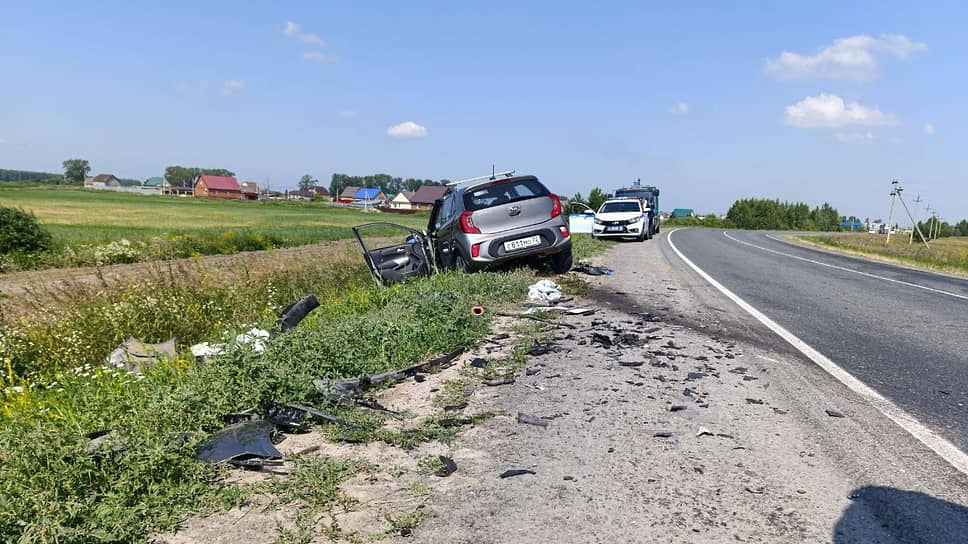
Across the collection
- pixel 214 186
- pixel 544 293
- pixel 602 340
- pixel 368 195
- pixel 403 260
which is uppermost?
pixel 368 195

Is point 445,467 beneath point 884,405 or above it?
beneath

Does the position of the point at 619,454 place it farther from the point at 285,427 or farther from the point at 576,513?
the point at 285,427

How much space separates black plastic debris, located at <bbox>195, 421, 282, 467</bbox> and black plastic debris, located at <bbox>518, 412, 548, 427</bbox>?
57.2 inches

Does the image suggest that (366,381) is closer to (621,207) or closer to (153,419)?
(153,419)

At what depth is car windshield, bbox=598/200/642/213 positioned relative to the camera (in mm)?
28359

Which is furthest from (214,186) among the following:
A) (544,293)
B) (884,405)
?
(884,405)

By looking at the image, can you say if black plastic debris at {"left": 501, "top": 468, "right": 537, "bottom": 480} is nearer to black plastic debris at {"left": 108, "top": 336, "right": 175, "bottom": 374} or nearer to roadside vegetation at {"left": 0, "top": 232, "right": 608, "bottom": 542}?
roadside vegetation at {"left": 0, "top": 232, "right": 608, "bottom": 542}

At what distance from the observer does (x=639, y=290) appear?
10195mm

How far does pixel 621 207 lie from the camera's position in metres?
28.8

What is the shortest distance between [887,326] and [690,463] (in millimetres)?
5594

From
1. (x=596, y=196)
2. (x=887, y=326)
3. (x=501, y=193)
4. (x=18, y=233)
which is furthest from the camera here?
(x=596, y=196)

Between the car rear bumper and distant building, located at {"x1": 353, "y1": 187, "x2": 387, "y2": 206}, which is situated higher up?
distant building, located at {"x1": 353, "y1": 187, "x2": 387, "y2": 206}

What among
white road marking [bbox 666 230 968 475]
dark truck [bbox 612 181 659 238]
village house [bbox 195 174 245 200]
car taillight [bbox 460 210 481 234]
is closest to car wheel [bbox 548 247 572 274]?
car taillight [bbox 460 210 481 234]

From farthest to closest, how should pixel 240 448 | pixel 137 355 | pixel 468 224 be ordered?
pixel 468 224
pixel 137 355
pixel 240 448
